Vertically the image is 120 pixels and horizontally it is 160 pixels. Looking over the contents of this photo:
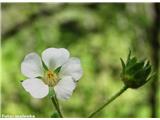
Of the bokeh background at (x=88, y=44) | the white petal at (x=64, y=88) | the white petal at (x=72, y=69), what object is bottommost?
the bokeh background at (x=88, y=44)

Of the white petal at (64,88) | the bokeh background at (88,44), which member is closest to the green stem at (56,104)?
the white petal at (64,88)

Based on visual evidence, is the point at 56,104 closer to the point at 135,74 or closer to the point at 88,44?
the point at 135,74

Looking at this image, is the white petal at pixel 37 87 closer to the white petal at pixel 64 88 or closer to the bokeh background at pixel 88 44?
the white petal at pixel 64 88

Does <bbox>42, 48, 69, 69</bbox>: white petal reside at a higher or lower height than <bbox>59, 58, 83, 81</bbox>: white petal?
higher

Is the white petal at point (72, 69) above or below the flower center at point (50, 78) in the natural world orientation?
above

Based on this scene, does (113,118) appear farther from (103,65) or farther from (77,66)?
(77,66)

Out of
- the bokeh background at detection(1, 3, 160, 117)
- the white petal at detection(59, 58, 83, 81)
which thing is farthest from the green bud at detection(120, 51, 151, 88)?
the bokeh background at detection(1, 3, 160, 117)

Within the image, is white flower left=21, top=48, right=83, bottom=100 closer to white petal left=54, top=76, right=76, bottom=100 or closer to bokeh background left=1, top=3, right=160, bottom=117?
white petal left=54, top=76, right=76, bottom=100
